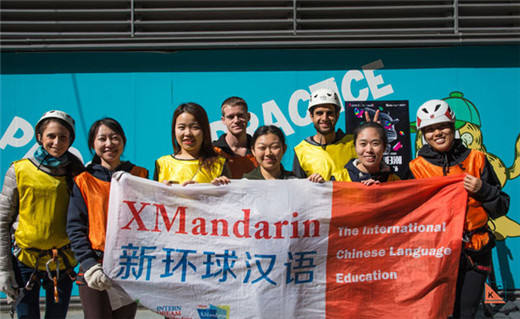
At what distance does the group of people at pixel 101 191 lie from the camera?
3225mm

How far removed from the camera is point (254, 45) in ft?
19.3

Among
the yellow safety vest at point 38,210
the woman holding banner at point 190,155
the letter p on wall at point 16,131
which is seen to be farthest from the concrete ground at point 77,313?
the woman holding banner at point 190,155

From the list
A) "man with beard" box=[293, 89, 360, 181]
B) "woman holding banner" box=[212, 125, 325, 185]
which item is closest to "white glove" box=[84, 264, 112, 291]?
"woman holding banner" box=[212, 125, 325, 185]

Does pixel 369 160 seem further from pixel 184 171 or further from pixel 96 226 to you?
pixel 96 226

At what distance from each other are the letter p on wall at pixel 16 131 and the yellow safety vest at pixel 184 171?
323 centimetres

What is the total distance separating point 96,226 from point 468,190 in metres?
2.69

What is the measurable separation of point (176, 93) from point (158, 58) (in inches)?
20.1

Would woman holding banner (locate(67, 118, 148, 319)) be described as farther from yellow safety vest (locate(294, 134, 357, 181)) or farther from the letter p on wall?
the letter p on wall

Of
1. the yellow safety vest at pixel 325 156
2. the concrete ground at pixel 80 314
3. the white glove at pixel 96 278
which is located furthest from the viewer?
the concrete ground at pixel 80 314

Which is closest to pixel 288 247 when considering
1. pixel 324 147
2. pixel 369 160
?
pixel 369 160

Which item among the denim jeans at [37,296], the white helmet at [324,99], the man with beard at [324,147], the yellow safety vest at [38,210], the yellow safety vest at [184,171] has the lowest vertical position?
the denim jeans at [37,296]

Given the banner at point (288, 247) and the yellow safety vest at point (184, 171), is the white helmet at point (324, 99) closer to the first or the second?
the banner at point (288, 247)

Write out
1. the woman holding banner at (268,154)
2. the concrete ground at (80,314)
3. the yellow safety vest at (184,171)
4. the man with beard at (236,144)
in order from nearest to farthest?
the woman holding banner at (268,154) < the yellow safety vest at (184,171) < the man with beard at (236,144) < the concrete ground at (80,314)

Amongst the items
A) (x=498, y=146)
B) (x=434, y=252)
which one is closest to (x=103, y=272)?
(x=434, y=252)
